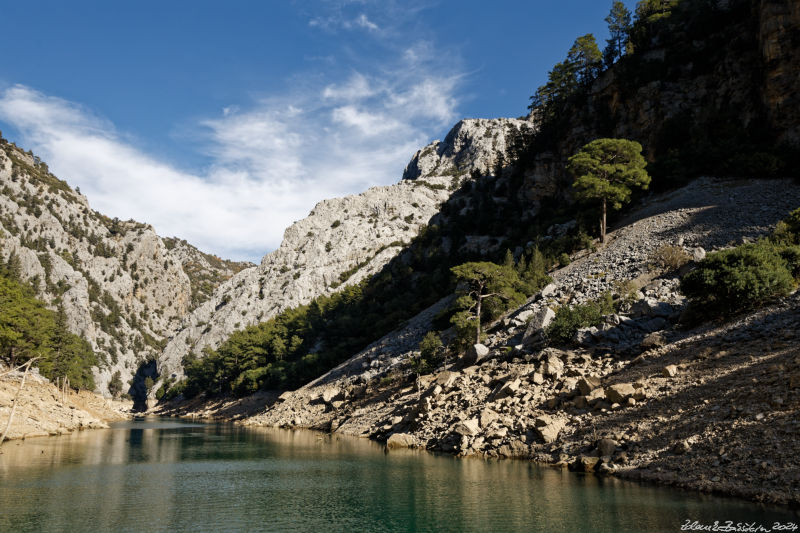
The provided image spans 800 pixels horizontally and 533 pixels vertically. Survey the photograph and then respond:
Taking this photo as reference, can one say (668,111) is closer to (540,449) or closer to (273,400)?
(540,449)

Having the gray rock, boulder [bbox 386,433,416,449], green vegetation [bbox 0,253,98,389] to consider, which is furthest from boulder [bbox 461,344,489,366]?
green vegetation [bbox 0,253,98,389]

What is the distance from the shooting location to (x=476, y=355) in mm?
45688

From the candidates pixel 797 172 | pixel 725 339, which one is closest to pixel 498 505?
pixel 725 339

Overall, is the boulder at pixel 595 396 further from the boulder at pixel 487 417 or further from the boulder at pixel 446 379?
the boulder at pixel 446 379

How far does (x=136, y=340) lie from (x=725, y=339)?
200582mm

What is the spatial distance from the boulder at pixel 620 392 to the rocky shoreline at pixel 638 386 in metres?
0.10

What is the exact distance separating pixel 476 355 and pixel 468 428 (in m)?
12.2

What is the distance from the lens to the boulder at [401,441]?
39028 millimetres

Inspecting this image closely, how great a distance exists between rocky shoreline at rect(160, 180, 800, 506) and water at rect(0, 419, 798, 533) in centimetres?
190

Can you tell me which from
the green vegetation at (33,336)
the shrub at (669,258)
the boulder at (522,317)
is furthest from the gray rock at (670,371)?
the green vegetation at (33,336)

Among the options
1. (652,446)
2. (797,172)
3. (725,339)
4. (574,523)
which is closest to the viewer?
(574,523)

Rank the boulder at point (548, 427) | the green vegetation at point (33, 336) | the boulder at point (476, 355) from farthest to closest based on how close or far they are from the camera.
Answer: the green vegetation at point (33, 336) < the boulder at point (476, 355) < the boulder at point (548, 427)

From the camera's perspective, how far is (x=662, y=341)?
32469 mm

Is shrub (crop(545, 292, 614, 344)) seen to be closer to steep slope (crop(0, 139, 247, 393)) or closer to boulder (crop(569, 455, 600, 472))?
boulder (crop(569, 455, 600, 472))
